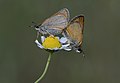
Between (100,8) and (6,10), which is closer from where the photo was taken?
(6,10)

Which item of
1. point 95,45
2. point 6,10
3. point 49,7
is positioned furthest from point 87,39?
point 6,10


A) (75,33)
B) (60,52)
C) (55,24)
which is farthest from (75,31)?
(60,52)

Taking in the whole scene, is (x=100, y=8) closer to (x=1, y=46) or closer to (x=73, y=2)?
(x=73, y=2)

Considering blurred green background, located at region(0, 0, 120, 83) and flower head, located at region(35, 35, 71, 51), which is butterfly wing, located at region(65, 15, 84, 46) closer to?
flower head, located at region(35, 35, 71, 51)

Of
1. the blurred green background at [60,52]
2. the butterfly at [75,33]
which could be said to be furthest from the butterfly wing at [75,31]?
the blurred green background at [60,52]

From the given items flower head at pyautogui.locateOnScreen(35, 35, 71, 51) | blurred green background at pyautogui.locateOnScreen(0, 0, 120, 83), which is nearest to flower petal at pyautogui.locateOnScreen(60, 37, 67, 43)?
flower head at pyautogui.locateOnScreen(35, 35, 71, 51)
